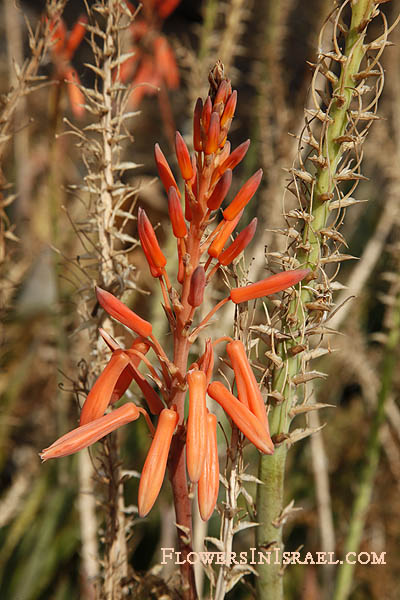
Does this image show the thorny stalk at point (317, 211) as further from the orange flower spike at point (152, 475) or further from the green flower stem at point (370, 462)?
the green flower stem at point (370, 462)

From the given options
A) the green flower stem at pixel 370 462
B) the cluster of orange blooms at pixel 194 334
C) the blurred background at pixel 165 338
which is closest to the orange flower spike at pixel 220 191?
the cluster of orange blooms at pixel 194 334

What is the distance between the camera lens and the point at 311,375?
406 millimetres

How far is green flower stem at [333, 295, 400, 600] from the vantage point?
2.41 ft

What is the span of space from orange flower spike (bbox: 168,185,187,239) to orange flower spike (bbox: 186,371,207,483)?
0.31 feet

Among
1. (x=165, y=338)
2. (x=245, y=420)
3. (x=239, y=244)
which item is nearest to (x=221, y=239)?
(x=239, y=244)

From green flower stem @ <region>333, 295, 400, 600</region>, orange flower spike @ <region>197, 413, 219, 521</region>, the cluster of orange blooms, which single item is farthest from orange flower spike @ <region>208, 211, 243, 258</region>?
green flower stem @ <region>333, 295, 400, 600</region>

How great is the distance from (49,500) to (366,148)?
95cm

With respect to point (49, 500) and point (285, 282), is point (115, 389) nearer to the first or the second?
point (285, 282)

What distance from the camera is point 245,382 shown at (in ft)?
1.19

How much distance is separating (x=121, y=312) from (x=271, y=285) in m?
0.10

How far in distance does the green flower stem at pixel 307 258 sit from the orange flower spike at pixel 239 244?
48 millimetres

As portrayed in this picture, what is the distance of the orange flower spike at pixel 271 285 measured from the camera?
0.35 meters

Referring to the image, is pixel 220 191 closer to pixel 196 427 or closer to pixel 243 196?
pixel 243 196

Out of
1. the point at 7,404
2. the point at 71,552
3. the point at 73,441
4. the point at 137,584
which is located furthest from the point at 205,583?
the point at 73,441
